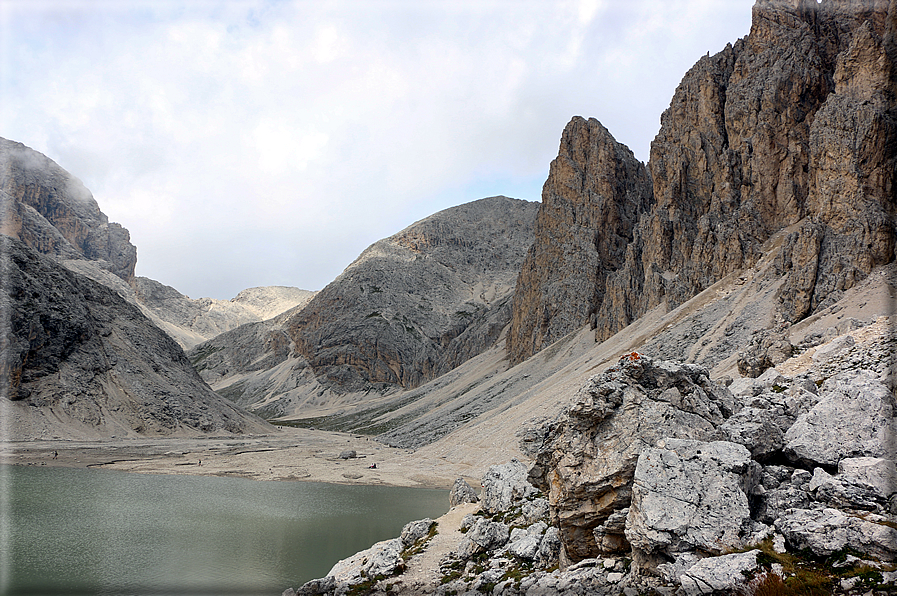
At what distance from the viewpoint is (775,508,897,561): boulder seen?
36.1 ft

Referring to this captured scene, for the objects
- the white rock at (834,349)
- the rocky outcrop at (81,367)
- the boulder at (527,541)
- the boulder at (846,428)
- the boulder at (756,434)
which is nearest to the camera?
the boulder at (846,428)

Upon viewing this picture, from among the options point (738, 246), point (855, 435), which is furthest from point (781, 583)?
point (738, 246)

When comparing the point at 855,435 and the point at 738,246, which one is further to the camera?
the point at 738,246

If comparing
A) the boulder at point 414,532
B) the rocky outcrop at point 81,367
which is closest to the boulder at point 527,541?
the boulder at point 414,532

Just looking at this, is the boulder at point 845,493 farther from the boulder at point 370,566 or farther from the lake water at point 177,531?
the lake water at point 177,531

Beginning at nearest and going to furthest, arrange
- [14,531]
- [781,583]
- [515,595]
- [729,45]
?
[781,583] → [515,595] → [14,531] → [729,45]

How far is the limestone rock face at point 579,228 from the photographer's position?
128250mm

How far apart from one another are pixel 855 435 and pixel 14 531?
44.0 metres

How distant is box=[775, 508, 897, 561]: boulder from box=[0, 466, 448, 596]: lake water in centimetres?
2241

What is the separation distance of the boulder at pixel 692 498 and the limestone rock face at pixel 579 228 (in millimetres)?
111412

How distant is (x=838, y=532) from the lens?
11656mm

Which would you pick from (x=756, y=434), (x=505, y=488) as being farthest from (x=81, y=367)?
(x=756, y=434)

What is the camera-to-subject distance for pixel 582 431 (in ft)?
56.1

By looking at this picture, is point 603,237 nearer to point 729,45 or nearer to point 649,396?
point 729,45
